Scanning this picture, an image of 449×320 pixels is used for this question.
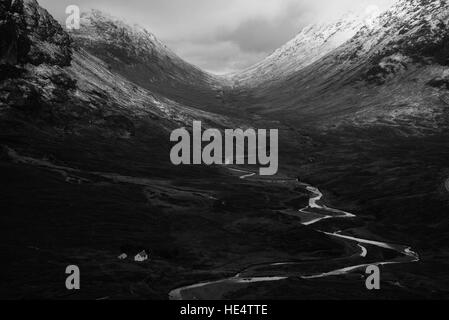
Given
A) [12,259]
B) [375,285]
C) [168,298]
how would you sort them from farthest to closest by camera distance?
1. [12,259]
2. [375,285]
3. [168,298]

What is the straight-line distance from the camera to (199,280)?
163375mm

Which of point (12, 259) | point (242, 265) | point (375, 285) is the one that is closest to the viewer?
point (375, 285)
